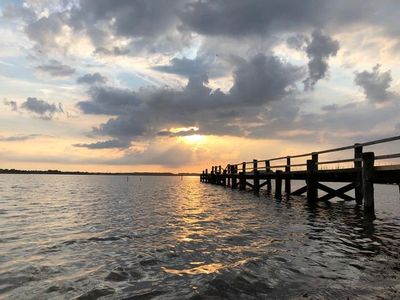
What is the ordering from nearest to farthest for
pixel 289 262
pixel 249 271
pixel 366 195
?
pixel 249 271 < pixel 289 262 < pixel 366 195

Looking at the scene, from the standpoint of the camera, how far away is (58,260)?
6793 millimetres

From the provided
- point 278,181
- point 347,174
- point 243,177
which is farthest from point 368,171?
point 243,177

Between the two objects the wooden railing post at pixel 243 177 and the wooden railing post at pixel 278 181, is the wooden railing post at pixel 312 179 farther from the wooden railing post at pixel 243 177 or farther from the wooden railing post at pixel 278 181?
the wooden railing post at pixel 243 177

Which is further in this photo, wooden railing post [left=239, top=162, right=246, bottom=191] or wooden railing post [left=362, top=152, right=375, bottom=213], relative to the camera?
wooden railing post [left=239, top=162, right=246, bottom=191]

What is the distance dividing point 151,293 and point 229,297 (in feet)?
3.41

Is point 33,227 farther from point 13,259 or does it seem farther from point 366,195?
point 366,195

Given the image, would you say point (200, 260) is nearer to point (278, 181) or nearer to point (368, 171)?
point (368, 171)

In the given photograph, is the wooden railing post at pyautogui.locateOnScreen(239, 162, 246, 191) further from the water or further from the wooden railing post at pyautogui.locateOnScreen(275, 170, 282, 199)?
the water

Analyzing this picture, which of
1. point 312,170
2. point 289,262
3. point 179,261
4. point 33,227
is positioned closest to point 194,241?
point 179,261

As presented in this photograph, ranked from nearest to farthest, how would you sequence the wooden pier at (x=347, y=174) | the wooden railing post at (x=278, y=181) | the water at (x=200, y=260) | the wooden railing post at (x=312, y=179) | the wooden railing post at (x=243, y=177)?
the water at (x=200, y=260) < the wooden pier at (x=347, y=174) < the wooden railing post at (x=312, y=179) < the wooden railing post at (x=278, y=181) < the wooden railing post at (x=243, y=177)

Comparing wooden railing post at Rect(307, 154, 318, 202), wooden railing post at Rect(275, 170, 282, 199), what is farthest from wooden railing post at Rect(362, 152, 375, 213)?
wooden railing post at Rect(275, 170, 282, 199)

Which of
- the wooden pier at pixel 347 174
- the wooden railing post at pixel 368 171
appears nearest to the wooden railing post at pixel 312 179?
the wooden pier at pixel 347 174

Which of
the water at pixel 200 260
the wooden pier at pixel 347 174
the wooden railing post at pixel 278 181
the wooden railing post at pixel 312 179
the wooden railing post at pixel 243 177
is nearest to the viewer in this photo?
the water at pixel 200 260

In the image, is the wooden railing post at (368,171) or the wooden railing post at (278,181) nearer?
the wooden railing post at (368,171)
